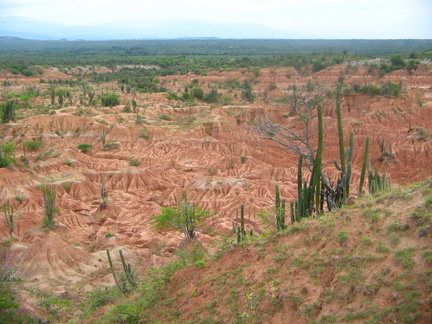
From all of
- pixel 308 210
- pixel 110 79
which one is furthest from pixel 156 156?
pixel 110 79

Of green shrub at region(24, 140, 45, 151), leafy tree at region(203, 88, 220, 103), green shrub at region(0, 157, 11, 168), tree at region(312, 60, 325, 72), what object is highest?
tree at region(312, 60, 325, 72)

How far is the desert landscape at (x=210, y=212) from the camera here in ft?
31.1

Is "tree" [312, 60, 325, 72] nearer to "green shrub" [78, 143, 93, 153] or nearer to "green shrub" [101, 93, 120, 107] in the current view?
"green shrub" [101, 93, 120, 107]

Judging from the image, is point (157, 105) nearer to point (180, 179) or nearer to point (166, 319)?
point (180, 179)

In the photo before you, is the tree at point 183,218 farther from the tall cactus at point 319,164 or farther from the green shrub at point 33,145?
the green shrub at point 33,145

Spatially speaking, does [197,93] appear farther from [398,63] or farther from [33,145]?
[398,63]

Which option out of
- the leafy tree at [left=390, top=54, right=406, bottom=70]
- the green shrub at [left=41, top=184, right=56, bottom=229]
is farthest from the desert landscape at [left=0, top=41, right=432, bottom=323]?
the leafy tree at [left=390, top=54, right=406, bottom=70]

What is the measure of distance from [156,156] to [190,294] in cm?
3257

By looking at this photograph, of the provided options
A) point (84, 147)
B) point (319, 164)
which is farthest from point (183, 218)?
point (84, 147)

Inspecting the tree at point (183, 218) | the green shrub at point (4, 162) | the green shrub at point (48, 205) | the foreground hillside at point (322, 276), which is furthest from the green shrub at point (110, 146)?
the foreground hillside at point (322, 276)

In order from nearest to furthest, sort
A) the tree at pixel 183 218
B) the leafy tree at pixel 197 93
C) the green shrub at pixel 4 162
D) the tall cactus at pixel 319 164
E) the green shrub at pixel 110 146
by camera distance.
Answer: the tall cactus at pixel 319 164 → the tree at pixel 183 218 → the green shrub at pixel 4 162 → the green shrub at pixel 110 146 → the leafy tree at pixel 197 93

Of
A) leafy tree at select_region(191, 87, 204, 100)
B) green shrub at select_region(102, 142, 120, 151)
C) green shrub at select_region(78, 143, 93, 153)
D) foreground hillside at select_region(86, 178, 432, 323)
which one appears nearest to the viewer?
foreground hillside at select_region(86, 178, 432, 323)

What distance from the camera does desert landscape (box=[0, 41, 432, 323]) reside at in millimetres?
9477

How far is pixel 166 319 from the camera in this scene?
11.1 m
